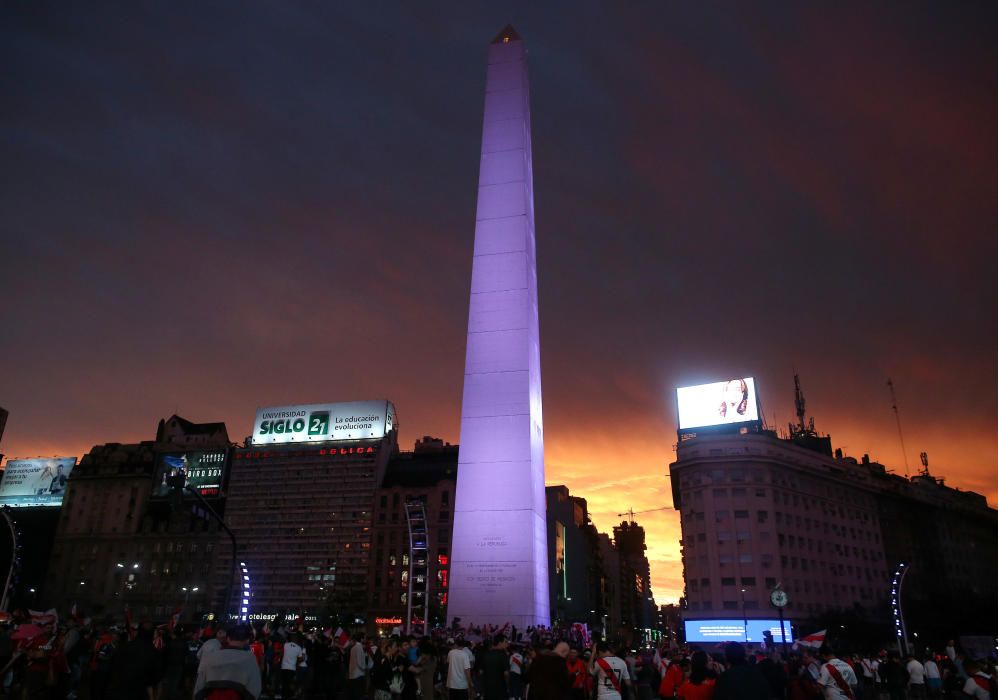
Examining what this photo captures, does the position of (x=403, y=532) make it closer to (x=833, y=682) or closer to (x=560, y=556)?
(x=560, y=556)

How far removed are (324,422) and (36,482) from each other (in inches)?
1526

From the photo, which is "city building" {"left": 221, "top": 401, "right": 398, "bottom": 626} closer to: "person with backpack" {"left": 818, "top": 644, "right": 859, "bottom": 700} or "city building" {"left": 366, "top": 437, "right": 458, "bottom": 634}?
"city building" {"left": 366, "top": 437, "right": 458, "bottom": 634}

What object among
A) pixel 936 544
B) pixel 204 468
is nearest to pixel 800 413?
pixel 936 544

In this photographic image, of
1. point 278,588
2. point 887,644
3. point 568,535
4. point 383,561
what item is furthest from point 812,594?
point 278,588

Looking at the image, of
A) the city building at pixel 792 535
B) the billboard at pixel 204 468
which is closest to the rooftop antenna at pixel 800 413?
the city building at pixel 792 535

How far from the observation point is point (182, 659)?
14.2 metres

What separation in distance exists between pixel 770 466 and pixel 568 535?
45.8 m

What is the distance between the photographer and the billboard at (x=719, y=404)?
231ft

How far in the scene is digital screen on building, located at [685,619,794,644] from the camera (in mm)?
59866

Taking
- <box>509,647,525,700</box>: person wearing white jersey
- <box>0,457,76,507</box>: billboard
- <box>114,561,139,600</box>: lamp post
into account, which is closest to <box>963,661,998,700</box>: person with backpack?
<box>509,647,525,700</box>: person wearing white jersey

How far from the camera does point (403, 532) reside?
99188 mm

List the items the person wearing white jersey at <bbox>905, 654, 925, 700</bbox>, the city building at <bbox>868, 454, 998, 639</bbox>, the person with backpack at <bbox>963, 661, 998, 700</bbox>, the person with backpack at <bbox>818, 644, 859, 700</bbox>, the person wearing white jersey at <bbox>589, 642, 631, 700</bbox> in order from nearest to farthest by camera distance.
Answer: the person wearing white jersey at <bbox>589, 642, 631, 700</bbox>, the person with backpack at <bbox>818, 644, 859, 700</bbox>, the person with backpack at <bbox>963, 661, 998, 700</bbox>, the person wearing white jersey at <bbox>905, 654, 925, 700</bbox>, the city building at <bbox>868, 454, 998, 639</bbox>

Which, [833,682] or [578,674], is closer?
[833,682]

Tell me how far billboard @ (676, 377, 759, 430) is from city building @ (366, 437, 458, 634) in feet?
121
